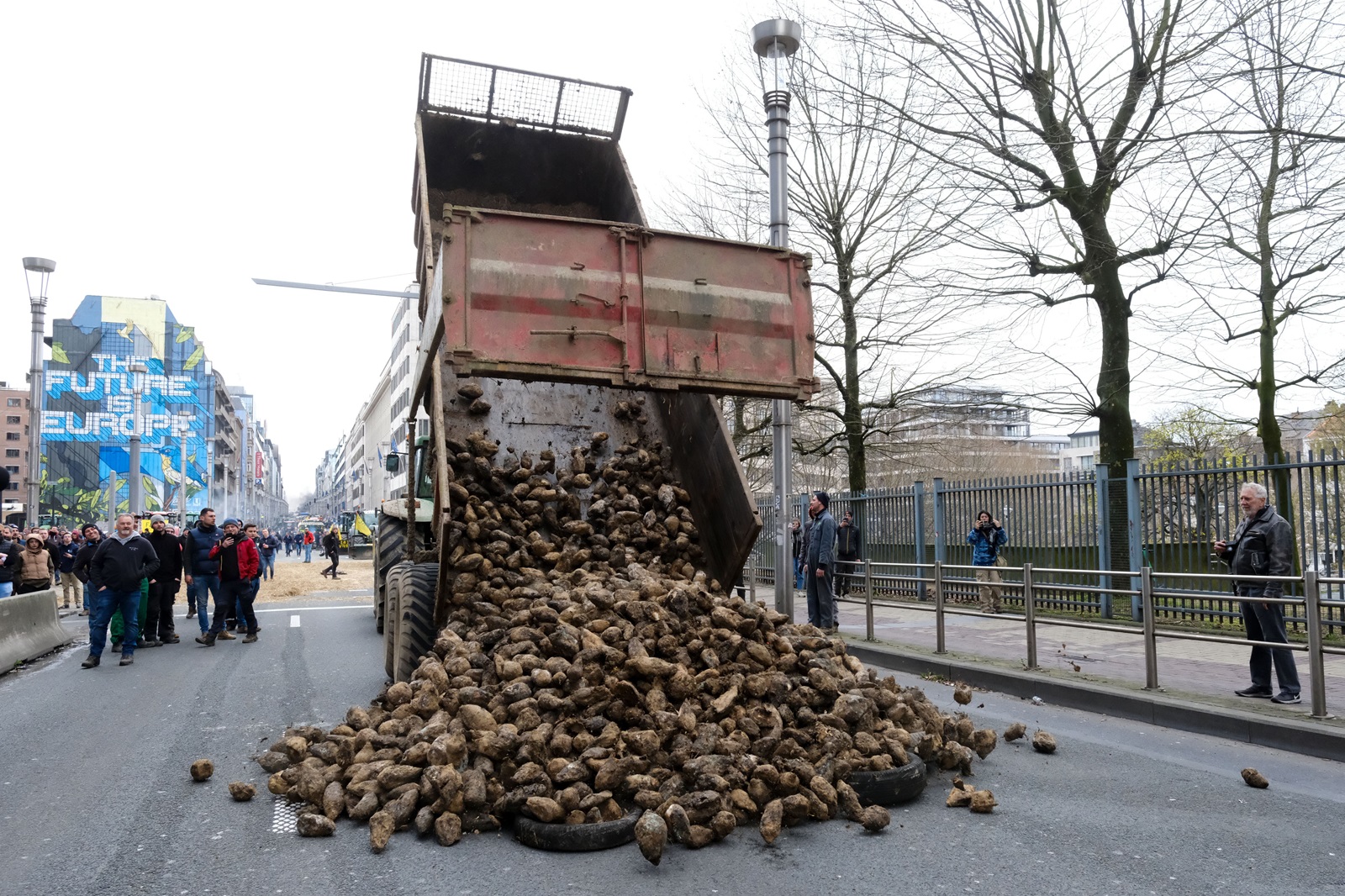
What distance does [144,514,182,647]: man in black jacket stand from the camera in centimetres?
1180

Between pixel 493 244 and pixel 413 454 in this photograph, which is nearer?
pixel 493 244

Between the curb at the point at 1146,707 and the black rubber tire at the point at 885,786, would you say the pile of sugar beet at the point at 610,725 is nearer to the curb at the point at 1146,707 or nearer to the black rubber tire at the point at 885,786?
the black rubber tire at the point at 885,786

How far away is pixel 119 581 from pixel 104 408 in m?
89.7

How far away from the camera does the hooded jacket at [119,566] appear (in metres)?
10.1

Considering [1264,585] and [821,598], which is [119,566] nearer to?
[821,598]

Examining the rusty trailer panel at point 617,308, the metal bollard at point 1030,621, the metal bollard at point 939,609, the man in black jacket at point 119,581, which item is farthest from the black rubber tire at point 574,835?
the man in black jacket at point 119,581

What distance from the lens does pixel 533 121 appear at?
1089cm

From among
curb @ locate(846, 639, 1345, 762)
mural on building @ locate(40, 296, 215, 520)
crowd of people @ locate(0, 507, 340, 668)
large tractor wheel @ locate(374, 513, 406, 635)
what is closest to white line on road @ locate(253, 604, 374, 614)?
crowd of people @ locate(0, 507, 340, 668)

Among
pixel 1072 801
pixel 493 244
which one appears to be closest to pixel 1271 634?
pixel 1072 801

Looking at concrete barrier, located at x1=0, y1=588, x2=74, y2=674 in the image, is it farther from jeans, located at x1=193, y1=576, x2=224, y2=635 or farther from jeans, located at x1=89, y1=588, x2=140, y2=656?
jeans, located at x1=193, y1=576, x2=224, y2=635

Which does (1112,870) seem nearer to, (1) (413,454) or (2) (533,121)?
(1) (413,454)

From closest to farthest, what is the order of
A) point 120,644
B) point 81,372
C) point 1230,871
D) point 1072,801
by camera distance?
point 1230,871 < point 1072,801 < point 120,644 < point 81,372

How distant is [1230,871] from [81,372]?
326 ft

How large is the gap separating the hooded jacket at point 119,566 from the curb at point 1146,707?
8527 millimetres
